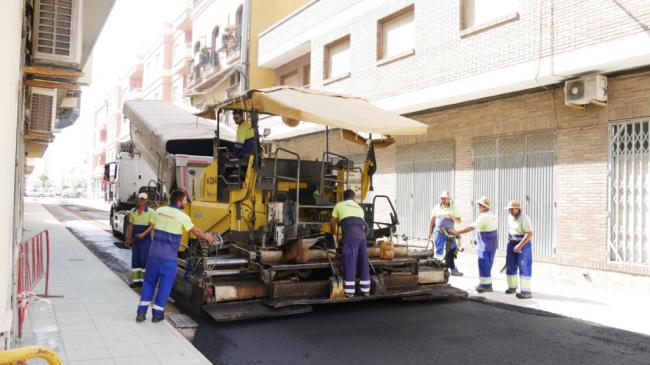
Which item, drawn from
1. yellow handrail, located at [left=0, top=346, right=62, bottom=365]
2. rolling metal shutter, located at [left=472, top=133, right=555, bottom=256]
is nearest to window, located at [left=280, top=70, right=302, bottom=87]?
rolling metal shutter, located at [left=472, top=133, right=555, bottom=256]

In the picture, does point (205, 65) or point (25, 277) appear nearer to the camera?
point (25, 277)

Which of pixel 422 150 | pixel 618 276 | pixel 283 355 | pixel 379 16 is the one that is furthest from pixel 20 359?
pixel 379 16

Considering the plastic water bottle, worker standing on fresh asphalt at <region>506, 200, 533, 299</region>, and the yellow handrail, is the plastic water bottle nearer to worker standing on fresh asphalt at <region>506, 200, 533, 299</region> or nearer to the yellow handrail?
the yellow handrail

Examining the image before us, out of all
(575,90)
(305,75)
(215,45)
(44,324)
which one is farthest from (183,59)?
(44,324)

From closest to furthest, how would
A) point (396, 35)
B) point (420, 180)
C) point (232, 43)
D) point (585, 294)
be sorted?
point (585, 294), point (420, 180), point (396, 35), point (232, 43)

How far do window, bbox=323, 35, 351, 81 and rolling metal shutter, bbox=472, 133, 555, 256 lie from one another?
5762 mm

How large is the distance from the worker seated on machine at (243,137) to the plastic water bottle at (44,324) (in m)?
3.20

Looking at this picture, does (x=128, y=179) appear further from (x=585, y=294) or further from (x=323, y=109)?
(x=585, y=294)

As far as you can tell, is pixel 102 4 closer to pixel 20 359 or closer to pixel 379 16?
pixel 20 359

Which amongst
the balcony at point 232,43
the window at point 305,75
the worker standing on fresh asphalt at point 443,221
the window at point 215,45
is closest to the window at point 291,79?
the window at point 305,75

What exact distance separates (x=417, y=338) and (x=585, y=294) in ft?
14.5

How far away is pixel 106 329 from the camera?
6.01m

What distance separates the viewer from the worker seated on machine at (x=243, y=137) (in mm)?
7789

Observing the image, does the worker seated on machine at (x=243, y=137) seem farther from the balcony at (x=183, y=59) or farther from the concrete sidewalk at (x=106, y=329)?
the balcony at (x=183, y=59)
